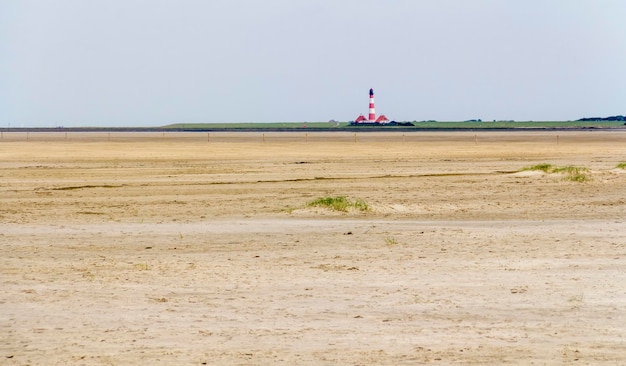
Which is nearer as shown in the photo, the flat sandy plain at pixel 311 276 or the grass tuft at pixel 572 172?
the flat sandy plain at pixel 311 276

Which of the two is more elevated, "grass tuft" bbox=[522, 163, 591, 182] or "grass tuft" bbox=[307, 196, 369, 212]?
"grass tuft" bbox=[307, 196, 369, 212]

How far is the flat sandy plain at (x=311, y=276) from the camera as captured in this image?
31.4ft

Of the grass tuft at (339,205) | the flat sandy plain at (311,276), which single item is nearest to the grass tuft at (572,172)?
the flat sandy plain at (311,276)

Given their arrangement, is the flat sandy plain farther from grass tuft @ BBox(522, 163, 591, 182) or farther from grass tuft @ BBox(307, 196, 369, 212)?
grass tuft @ BBox(522, 163, 591, 182)

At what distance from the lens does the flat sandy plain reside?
31.4ft

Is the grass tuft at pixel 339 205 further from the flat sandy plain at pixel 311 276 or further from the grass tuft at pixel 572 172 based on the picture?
the grass tuft at pixel 572 172

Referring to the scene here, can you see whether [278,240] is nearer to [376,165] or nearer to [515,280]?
[515,280]

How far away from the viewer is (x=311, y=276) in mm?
13594

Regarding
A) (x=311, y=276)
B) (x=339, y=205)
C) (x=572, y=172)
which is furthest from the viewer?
(x=572, y=172)

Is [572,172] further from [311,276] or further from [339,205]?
[311,276]

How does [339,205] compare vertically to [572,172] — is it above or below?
above

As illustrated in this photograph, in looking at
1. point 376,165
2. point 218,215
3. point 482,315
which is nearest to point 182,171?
point 376,165

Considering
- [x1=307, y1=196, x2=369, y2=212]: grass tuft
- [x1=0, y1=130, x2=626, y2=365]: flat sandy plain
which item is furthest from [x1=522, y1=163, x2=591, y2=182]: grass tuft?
[x1=307, y1=196, x2=369, y2=212]: grass tuft

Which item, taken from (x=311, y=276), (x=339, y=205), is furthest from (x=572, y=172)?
(x=311, y=276)
